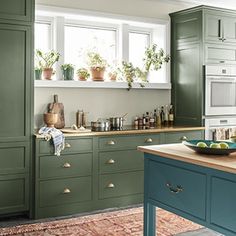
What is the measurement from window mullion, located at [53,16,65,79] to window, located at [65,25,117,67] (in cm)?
16

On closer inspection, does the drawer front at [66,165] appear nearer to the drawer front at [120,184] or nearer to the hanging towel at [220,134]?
the drawer front at [120,184]

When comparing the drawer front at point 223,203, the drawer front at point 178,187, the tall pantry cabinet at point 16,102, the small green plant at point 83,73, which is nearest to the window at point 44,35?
the small green plant at point 83,73

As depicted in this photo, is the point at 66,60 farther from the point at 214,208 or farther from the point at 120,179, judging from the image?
the point at 214,208

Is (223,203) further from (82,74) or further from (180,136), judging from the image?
(82,74)

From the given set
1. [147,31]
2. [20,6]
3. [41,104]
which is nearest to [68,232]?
[41,104]

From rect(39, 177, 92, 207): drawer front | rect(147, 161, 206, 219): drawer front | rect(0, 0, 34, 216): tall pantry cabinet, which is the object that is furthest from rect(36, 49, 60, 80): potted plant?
rect(147, 161, 206, 219): drawer front

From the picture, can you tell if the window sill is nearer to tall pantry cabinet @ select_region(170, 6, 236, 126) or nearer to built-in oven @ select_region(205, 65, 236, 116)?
tall pantry cabinet @ select_region(170, 6, 236, 126)

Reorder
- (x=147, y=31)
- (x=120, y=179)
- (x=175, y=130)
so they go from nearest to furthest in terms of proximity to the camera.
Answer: (x=120, y=179) → (x=175, y=130) → (x=147, y=31)

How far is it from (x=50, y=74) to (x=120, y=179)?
1.47 metres

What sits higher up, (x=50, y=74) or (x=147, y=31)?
(x=147, y=31)

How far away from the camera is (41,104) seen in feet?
14.9

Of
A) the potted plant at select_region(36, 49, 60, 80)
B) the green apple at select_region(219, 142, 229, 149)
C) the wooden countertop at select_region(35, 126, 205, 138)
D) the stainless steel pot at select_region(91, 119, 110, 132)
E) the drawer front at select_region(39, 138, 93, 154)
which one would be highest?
the potted plant at select_region(36, 49, 60, 80)

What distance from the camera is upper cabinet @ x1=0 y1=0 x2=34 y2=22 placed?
379 centimetres

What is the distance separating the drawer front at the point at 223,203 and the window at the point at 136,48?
3.29m
